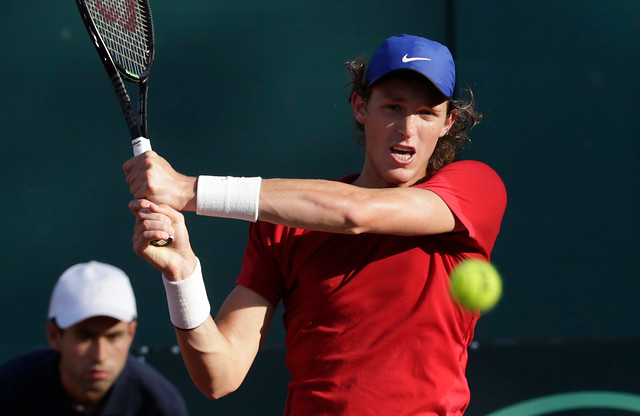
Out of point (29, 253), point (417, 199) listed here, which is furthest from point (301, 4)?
point (417, 199)

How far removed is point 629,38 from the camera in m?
3.70

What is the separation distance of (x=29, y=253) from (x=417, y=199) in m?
2.10

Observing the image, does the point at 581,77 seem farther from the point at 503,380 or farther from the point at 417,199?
the point at 417,199

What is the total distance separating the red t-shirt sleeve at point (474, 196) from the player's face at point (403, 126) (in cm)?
8

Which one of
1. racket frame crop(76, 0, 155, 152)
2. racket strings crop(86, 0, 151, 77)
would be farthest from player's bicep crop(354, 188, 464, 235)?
racket strings crop(86, 0, 151, 77)

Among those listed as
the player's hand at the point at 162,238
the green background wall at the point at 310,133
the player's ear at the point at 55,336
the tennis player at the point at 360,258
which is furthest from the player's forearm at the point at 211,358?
the green background wall at the point at 310,133

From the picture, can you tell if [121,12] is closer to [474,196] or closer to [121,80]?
[121,80]

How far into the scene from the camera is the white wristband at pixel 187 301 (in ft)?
6.74

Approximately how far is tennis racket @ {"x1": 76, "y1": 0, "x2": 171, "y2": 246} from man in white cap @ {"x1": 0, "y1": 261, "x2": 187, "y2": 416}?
1.60ft

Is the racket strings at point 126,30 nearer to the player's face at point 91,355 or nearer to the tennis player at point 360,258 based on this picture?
the tennis player at point 360,258

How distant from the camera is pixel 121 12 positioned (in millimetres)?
2629

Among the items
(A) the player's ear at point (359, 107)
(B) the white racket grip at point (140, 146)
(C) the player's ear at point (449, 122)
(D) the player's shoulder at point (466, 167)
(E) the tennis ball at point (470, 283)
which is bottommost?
(E) the tennis ball at point (470, 283)

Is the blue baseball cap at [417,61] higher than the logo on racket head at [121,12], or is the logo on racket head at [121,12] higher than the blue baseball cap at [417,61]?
the logo on racket head at [121,12]

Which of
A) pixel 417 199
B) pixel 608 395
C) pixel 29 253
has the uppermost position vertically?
pixel 417 199
